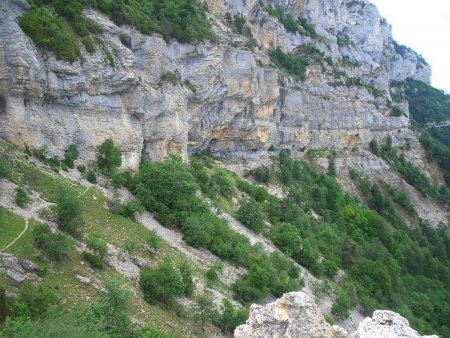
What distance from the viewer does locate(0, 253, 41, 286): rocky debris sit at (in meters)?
14.6

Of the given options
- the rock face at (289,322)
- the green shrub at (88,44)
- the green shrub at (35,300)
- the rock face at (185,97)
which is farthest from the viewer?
the green shrub at (88,44)

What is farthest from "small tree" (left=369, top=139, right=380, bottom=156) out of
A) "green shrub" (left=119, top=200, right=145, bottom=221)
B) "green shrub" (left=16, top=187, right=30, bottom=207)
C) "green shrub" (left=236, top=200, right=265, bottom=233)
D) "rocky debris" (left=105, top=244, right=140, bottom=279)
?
"green shrub" (left=16, top=187, right=30, bottom=207)

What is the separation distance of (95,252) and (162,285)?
3138 millimetres

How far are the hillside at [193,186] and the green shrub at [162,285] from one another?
0.09 meters

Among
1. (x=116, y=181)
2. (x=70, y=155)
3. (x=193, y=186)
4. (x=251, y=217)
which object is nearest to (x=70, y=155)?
(x=70, y=155)

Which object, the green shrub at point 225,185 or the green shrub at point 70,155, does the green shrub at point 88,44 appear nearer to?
the green shrub at point 70,155

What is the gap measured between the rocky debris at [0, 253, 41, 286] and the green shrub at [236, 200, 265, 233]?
67.0 ft

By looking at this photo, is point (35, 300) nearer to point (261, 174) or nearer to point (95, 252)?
point (95, 252)

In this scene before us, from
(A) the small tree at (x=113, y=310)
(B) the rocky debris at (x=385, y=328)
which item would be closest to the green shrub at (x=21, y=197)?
(A) the small tree at (x=113, y=310)

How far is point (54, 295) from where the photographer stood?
1398 centimetres

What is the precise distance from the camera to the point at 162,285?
18078 mm

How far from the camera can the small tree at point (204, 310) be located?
1773cm

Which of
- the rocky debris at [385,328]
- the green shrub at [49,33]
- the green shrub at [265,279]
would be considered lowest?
the green shrub at [265,279]

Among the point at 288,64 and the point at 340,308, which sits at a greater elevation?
the point at 288,64
